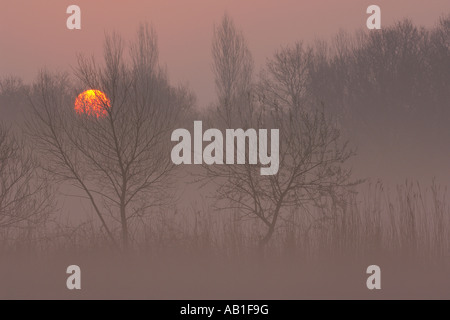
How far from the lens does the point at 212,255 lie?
13336 mm

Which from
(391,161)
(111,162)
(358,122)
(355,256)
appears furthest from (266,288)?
(358,122)

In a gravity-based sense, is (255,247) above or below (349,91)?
below

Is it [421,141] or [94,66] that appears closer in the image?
[94,66]

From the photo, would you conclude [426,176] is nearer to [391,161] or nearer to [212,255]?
[391,161]

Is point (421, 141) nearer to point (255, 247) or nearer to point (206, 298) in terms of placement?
point (255, 247)

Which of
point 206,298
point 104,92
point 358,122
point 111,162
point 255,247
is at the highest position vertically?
point 358,122

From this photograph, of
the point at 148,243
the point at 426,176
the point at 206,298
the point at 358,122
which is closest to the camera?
the point at 206,298

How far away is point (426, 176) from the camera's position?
30.2 metres

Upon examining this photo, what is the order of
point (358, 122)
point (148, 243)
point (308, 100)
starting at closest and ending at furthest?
point (148, 243)
point (358, 122)
point (308, 100)

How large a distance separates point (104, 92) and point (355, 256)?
6324mm

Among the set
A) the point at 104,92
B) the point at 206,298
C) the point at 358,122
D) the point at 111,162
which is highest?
the point at 358,122

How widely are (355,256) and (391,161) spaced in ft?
60.6

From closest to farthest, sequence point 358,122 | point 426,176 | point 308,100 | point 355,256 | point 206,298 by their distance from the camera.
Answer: point 206,298, point 355,256, point 426,176, point 358,122, point 308,100

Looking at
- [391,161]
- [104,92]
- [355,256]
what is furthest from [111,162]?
[391,161]
